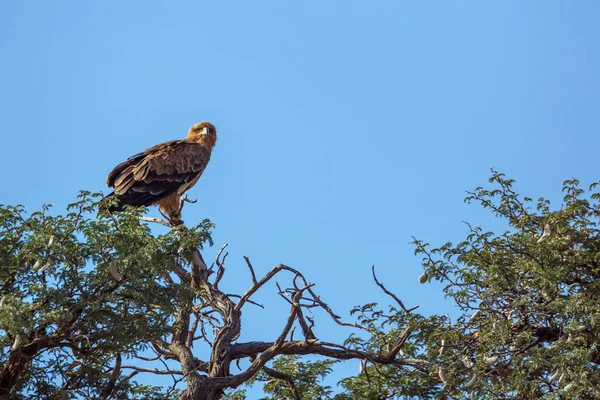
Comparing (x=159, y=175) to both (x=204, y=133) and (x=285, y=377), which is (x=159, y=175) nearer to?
(x=204, y=133)

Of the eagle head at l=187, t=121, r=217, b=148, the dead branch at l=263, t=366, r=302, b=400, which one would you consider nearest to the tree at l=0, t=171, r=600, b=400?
the dead branch at l=263, t=366, r=302, b=400

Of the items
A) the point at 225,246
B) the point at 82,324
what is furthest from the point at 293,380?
the point at 82,324

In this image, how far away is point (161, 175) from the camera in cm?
1259

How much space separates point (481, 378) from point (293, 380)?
2.06 meters

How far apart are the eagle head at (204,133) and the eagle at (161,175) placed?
596 mm

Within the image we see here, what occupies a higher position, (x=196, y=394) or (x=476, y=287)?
(x=476, y=287)

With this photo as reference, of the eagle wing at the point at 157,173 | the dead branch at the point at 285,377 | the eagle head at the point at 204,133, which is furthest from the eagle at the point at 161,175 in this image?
the dead branch at the point at 285,377

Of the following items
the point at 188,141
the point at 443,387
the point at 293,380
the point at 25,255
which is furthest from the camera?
the point at 188,141

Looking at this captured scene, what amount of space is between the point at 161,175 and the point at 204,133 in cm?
207

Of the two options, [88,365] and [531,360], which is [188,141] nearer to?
[88,365]

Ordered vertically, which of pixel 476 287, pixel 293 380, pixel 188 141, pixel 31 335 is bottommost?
pixel 31 335

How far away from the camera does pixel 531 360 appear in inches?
320

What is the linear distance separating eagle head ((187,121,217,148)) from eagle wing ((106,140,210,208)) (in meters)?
0.69

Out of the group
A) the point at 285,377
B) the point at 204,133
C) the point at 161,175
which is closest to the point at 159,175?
the point at 161,175
